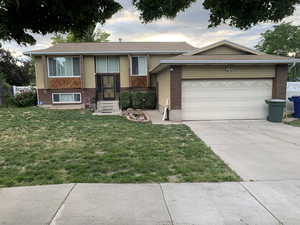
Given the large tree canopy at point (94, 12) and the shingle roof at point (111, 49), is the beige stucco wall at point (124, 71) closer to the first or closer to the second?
the shingle roof at point (111, 49)

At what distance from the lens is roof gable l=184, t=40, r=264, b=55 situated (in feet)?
34.7

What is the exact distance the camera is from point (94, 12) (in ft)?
10.5

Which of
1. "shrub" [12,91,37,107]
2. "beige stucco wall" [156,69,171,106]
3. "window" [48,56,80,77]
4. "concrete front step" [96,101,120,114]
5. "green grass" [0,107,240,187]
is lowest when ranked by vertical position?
"green grass" [0,107,240,187]

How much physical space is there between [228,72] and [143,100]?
638cm

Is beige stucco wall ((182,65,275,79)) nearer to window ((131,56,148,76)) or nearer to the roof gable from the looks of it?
the roof gable

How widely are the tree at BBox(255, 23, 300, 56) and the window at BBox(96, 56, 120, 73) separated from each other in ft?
99.6

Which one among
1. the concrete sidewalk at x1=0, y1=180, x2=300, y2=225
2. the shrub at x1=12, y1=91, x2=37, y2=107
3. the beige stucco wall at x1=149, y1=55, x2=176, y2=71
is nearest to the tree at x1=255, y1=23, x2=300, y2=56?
the beige stucco wall at x1=149, y1=55, x2=176, y2=71

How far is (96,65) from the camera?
51.4 feet

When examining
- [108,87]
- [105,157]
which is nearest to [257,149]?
[105,157]

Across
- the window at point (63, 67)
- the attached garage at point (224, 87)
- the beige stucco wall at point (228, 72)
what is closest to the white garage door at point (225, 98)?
the attached garage at point (224, 87)

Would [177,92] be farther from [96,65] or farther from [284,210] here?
[96,65]

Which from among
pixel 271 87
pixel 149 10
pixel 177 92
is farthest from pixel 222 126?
pixel 149 10

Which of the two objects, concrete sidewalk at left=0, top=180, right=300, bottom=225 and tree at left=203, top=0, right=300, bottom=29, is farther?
tree at left=203, top=0, right=300, bottom=29

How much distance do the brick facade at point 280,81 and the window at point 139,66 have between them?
8.75 metres
